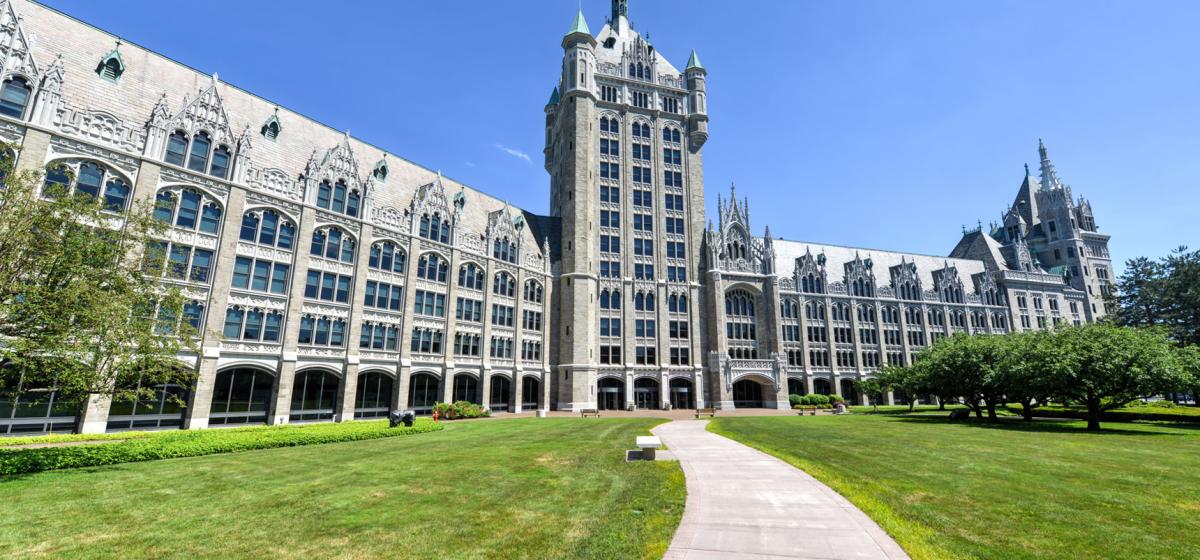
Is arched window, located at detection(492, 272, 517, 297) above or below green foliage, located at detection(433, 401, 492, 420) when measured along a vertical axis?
above

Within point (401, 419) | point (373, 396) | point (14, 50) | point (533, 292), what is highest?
point (14, 50)

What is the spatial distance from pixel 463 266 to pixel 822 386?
52.2m

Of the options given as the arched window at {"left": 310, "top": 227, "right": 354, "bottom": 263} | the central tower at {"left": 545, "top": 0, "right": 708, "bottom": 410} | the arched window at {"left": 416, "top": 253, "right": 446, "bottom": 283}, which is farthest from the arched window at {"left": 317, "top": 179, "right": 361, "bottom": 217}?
the central tower at {"left": 545, "top": 0, "right": 708, "bottom": 410}

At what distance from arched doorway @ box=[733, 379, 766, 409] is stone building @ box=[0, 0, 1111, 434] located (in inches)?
16.2

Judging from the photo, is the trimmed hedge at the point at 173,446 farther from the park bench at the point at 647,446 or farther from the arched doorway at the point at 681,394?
the arched doorway at the point at 681,394

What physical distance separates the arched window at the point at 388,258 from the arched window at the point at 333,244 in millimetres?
1695

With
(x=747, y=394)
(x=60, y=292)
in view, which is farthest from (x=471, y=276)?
(x=747, y=394)

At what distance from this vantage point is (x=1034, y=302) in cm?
8744

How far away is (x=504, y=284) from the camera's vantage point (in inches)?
2103

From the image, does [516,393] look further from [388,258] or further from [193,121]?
[193,121]

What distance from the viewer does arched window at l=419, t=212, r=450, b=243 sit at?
46.7 m

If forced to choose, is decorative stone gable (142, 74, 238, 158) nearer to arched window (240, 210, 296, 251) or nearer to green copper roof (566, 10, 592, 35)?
arched window (240, 210, 296, 251)

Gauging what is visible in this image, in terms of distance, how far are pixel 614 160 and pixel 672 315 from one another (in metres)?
20.6

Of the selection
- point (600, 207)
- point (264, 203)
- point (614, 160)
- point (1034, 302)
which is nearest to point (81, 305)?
point (264, 203)
